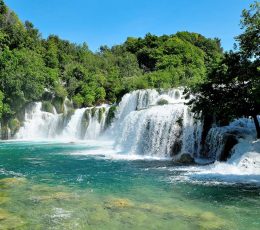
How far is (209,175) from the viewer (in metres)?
17.6

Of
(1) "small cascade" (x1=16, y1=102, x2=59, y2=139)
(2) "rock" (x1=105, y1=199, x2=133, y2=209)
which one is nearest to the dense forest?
(1) "small cascade" (x1=16, y1=102, x2=59, y2=139)

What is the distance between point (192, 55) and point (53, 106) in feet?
94.9

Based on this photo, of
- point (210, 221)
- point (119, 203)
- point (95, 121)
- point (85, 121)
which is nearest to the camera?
point (210, 221)

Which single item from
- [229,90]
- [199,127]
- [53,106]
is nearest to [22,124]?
[53,106]

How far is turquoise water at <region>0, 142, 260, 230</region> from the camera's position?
10852mm

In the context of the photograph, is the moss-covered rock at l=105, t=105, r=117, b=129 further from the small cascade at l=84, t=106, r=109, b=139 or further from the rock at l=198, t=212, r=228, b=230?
the rock at l=198, t=212, r=228, b=230

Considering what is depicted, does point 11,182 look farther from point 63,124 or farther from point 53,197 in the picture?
point 63,124

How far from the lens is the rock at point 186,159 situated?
21.9 meters

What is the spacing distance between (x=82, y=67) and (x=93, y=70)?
Result: 4722mm

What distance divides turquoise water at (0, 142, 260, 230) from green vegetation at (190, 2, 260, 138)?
13.4ft

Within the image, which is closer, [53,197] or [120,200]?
[120,200]

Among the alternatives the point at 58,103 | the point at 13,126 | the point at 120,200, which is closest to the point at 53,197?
the point at 120,200

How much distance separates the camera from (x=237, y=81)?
20.0m

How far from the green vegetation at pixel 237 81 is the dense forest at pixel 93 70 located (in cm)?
6
